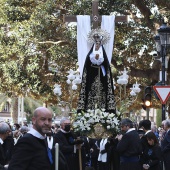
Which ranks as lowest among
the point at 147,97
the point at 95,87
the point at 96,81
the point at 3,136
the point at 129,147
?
the point at 129,147

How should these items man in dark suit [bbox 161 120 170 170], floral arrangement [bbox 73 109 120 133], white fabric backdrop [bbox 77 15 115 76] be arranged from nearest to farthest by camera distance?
1. man in dark suit [bbox 161 120 170 170]
2. floral arrangement [bbox 73 109 120 133]
3. white fabric backdrop [bbox 77 15 115 76]

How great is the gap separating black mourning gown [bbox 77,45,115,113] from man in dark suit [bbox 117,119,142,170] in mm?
4162

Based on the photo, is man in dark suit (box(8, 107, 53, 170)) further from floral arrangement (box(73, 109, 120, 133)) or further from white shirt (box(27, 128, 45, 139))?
floral arrangement (box(73, 109, 120, 133))

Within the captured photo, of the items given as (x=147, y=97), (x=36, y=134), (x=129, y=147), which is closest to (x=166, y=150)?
(x=129, y=147)

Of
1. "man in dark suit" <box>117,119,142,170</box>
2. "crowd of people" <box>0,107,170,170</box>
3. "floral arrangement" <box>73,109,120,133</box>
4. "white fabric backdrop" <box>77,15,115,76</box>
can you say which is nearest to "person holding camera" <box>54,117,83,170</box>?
"crowd of people" <box>0,107,170,170</box>

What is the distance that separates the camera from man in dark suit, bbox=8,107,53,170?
7.84m

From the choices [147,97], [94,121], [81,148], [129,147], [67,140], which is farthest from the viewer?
[147,97]

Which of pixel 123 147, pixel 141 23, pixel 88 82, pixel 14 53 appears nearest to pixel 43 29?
pixel 14 53

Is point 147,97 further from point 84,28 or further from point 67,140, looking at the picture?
point 67,140

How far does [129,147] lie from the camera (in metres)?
14.6

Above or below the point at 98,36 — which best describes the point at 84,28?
above

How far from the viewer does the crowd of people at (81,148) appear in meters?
7.91

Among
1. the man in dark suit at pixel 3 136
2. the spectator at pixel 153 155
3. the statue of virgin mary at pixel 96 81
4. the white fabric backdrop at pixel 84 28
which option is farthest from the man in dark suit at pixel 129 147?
the white fabric backdrop at pixel 84 28

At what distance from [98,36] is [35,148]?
37.6 ft
